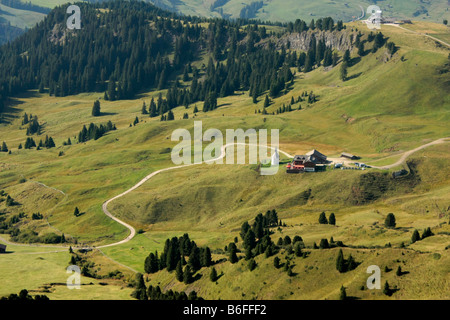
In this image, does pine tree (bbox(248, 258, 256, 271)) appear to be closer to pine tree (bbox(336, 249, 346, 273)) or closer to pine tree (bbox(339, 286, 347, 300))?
pine tree (bbox(336, 249, 346, 273))

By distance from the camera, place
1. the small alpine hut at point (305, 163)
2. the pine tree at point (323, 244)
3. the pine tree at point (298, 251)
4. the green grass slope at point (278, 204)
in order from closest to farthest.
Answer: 1. the green grass slope at point (278, 204)
2. the pine tree at point (298, 251)
3. the pine tree at point (323, 244)
4. the small alpine hut at point (305, 163)

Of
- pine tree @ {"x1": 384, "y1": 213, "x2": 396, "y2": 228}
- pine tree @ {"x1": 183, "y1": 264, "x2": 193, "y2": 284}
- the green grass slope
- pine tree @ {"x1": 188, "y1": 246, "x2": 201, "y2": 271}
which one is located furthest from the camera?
pine tree @ {"x1": 384, "y1": 213, "x2": 396, "y2": 228}

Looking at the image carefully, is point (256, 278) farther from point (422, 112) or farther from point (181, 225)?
point (422, 112)

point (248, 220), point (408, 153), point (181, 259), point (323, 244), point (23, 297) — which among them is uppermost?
point (408, 153)

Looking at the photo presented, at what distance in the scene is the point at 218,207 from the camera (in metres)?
143

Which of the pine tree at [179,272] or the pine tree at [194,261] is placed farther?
the pine tree at [194,261]

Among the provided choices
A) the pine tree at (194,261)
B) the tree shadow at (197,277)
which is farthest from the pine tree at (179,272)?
the tree shadow at (197,277)

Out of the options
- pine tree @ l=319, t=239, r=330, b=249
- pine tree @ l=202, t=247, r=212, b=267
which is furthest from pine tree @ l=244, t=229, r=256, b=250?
pine tree @ l=319, t=239, r=330, b=249

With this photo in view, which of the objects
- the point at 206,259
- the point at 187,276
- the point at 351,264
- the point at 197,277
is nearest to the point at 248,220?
the point at 206,259

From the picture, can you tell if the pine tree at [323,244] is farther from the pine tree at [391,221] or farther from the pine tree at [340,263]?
the pine tree at [391,221]

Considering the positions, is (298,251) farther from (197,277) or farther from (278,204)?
(278,204)
